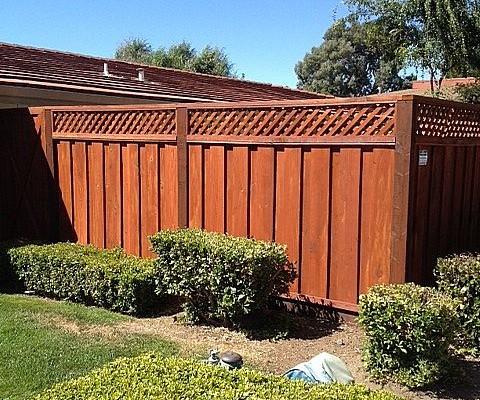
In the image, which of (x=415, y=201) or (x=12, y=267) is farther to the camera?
(x=12, y=267)

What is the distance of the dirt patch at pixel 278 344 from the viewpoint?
13.9ft

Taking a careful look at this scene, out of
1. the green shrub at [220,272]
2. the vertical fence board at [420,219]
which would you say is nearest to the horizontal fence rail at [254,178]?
the vertical fence board at [420,219]

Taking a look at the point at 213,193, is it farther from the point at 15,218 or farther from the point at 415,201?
the point at 15,218

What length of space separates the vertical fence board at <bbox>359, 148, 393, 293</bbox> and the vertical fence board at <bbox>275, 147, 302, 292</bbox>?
719mm

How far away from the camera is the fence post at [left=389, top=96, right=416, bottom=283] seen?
5.05 m

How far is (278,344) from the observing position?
17.0 ft

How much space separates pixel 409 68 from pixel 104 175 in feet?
37.1

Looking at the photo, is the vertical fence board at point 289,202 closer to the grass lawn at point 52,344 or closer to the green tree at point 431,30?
the grass lawn at point 52,344

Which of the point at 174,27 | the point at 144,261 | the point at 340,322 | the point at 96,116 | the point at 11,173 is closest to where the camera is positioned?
the point at 340,322

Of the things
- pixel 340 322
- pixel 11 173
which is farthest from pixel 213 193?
pixel 11 173

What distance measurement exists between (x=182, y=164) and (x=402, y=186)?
269 centimetres

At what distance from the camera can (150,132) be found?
7043 millimetres

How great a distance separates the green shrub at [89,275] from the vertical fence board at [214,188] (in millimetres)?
873

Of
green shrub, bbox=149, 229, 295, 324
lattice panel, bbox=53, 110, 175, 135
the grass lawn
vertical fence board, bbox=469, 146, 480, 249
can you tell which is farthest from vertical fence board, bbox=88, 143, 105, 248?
vertical fence board, bbox=469, 146, 480, 249
